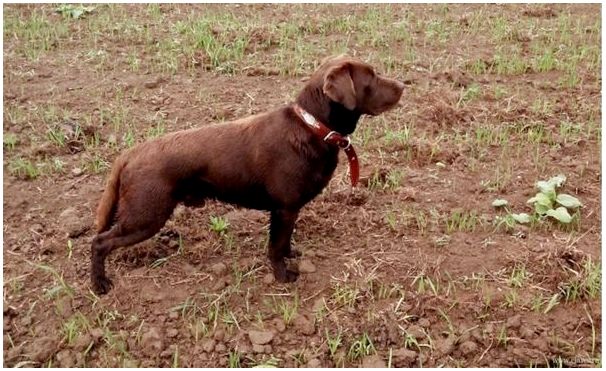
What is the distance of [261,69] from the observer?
24.3 feet

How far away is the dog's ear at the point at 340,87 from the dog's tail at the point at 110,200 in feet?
4.59

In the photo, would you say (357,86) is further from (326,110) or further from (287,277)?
(287,277)

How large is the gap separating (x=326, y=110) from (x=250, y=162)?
0.55 meters

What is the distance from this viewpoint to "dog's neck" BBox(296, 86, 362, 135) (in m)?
3.99

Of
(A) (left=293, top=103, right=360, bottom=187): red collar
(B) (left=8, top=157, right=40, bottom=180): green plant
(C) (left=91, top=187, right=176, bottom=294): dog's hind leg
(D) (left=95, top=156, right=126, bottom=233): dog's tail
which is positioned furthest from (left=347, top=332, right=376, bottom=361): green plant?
(B) (left=8, top=157, right=40, bottom=180): green plant

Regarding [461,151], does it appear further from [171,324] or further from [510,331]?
[171,324]

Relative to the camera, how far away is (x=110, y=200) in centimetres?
429

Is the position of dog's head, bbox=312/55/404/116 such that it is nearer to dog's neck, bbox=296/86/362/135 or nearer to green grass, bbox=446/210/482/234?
dog's neck, bbox=296/86/362/135

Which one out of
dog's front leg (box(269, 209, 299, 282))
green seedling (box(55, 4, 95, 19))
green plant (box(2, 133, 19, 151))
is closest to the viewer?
dog's front leg (box(269, 209, 299, 282))

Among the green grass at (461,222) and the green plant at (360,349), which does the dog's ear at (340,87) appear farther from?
the green grass at (461,222)

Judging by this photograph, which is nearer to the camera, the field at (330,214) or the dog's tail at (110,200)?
the field at (330,214)

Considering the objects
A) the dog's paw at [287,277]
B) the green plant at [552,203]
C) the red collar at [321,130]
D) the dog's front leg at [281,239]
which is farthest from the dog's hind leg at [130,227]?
the green plant at [552,203]

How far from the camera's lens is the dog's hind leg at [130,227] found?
13.3ft

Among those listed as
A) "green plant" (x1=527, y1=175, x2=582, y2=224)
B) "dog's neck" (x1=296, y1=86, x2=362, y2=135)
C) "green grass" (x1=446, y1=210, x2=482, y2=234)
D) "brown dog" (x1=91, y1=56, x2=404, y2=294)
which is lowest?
"green grass" (x1=446, y1=210, x2=482, y2=234)
